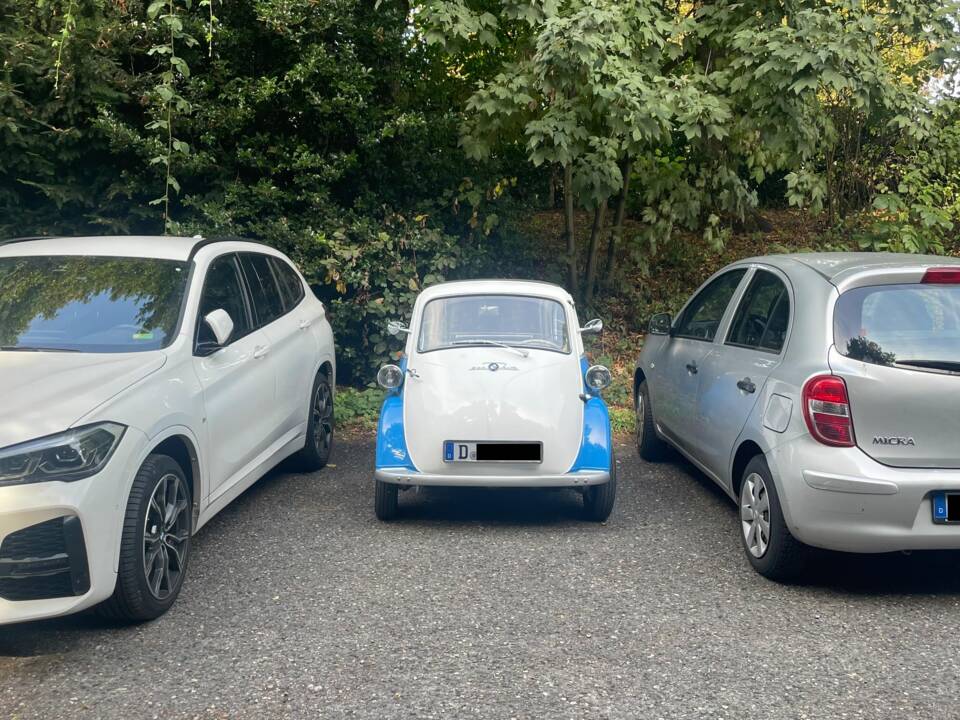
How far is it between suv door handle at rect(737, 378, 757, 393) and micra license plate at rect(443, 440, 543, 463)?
→ 1.22 metres

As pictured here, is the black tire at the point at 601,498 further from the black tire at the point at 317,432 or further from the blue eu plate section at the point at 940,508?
the black tire at the point at 317,432

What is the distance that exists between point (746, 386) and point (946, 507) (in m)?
1.32

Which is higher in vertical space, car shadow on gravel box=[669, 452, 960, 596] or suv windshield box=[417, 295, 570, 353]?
suv windshield box=[417, 295, 570, 353]

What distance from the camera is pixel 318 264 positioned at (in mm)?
10016

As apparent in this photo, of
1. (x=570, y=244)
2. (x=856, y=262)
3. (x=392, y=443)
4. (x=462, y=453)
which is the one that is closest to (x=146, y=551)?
(x=392, y=443)

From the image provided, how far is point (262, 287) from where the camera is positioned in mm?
6820

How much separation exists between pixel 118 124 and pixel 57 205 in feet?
3.50

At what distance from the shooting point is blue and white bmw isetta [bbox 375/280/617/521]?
5.88m

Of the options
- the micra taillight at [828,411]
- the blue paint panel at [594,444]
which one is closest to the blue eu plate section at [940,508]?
the micra taillight at [828,411]

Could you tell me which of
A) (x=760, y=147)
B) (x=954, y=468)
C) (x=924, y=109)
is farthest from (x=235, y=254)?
→ (x=924, y=109)

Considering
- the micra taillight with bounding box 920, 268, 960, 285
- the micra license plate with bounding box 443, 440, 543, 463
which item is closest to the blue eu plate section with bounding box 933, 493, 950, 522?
the micra taillight with bounding box 920, 268, 960, 285

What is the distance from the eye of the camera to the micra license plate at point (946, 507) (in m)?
4.54

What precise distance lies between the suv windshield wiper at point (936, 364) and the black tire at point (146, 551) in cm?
354

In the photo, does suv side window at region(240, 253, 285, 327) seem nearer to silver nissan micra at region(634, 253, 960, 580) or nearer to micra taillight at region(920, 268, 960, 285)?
silver nissan micra at region(634, 253, 960, 580)
